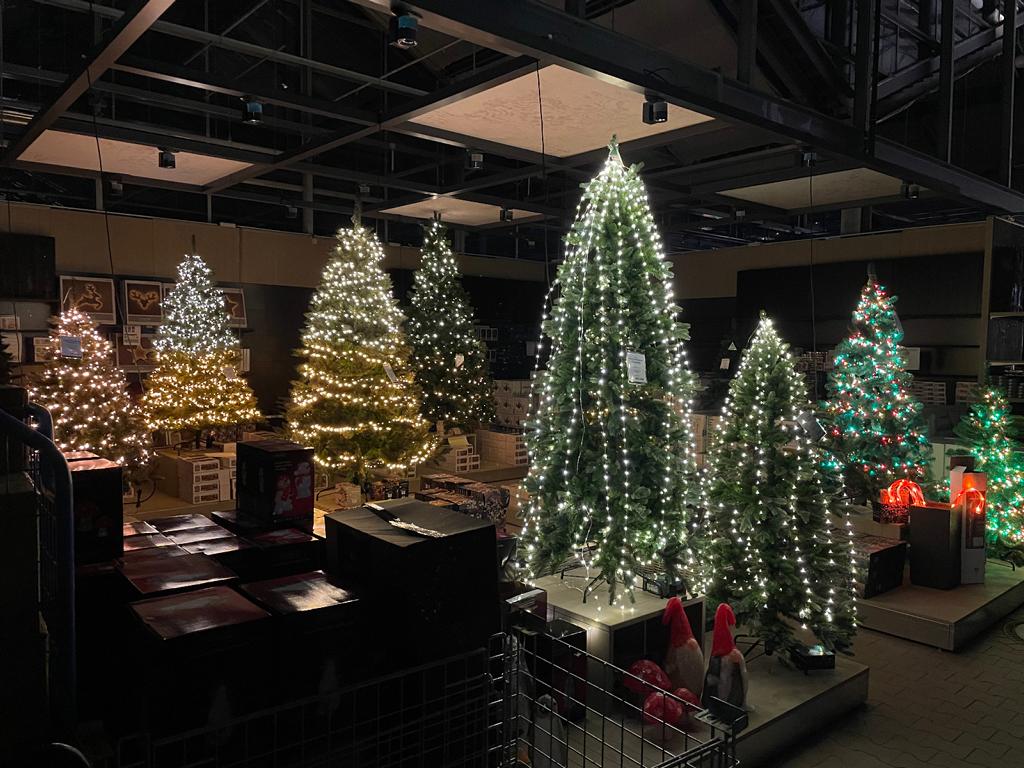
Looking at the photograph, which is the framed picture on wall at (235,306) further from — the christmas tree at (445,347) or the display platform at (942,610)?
the display platform at (942,610)

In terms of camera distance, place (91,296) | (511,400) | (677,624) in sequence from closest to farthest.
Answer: (677,624), (91,296), (511,400)

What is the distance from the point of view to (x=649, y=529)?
4.34m

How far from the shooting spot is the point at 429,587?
173 centimetres

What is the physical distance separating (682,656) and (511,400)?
766 centimetres

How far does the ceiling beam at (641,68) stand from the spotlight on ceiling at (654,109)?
5cm

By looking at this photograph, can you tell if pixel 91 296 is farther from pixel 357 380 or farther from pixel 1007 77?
pixel 1007 77

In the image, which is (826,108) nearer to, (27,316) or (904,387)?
(904,387)

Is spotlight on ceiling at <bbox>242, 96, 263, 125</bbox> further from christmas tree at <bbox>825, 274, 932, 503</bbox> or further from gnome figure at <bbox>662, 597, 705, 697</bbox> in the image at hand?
christmas tree at <bbox>825, 274, 932, 503</bbox>

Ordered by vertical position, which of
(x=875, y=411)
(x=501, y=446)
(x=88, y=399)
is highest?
(x=88, y=399)

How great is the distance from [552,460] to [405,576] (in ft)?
9.20

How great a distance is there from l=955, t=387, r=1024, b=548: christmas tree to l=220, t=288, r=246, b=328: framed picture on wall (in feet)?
28.8

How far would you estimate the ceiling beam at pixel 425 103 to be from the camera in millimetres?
3631

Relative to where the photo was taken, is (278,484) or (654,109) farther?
(654,109)

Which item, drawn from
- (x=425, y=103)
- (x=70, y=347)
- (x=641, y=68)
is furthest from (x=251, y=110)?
(x=641, y=68)
